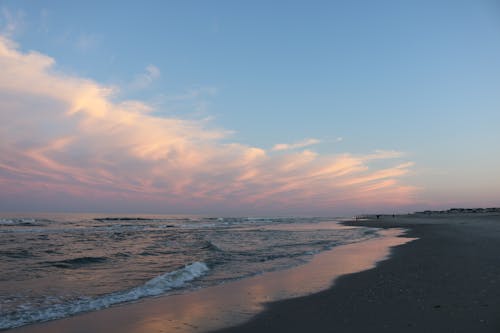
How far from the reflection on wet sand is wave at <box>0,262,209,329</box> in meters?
0.48

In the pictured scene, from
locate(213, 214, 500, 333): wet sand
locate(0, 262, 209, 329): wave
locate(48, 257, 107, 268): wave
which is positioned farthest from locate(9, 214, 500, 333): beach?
locate(48, 257, 107, 268): wave

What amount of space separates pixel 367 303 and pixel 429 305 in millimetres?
1269

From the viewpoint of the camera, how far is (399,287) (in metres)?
9.65

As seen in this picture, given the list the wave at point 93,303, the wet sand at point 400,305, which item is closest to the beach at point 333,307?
the wet sand at point 400,305

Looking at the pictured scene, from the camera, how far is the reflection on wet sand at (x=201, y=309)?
7.10 meters

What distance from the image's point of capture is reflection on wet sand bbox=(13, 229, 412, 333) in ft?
23.3

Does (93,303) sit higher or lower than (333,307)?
lower

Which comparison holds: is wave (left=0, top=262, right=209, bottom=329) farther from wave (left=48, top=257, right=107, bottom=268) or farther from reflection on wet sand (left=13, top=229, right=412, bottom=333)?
wave (left=48, top=257, right=107, bottom=268)

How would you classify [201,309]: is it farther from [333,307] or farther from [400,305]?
[400,305]

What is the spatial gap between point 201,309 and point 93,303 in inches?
118

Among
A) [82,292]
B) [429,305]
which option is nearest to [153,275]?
[82,292]

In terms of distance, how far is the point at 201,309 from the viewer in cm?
838

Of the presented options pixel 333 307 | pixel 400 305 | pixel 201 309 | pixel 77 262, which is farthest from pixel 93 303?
pixel 77 262

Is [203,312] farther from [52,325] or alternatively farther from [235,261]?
[235,261]
